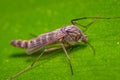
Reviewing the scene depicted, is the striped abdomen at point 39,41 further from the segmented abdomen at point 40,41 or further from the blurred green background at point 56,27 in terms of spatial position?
the blurred green background at point 56,27

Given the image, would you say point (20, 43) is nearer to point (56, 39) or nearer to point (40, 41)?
point (40, 41)

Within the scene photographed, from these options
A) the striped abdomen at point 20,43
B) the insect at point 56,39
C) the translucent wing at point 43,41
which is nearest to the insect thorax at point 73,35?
the insect at point 56,39

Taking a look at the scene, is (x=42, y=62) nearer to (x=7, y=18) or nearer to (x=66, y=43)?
(x=66, y=43)

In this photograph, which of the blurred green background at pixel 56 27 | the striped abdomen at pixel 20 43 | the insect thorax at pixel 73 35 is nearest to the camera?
the blurred green background at pixel 56 27

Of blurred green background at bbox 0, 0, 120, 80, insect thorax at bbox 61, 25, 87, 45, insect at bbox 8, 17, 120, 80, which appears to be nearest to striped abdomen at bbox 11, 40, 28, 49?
insect at bbox 8, 17, 120, 80

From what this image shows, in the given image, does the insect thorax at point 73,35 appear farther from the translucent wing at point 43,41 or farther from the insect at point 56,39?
the translucent wing at point 43,41

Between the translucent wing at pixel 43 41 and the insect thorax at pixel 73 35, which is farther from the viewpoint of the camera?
the translucent wing at pixel 43 41

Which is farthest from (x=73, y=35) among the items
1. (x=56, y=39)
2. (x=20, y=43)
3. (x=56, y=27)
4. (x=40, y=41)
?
(x=20, y=43)

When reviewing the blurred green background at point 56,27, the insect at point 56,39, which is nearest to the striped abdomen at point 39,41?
the insect at point 56,39

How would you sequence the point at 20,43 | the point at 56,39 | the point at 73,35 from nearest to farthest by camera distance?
1. the point at 73,35
2. the point at 56,39
3. the point at 20,43

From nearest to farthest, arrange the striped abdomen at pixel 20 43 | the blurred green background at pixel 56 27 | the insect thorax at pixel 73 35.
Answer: the blurred green background at pixel 56 27
the insect thorax at pixel 73 35
the striped abdomen at pixel 20 43
